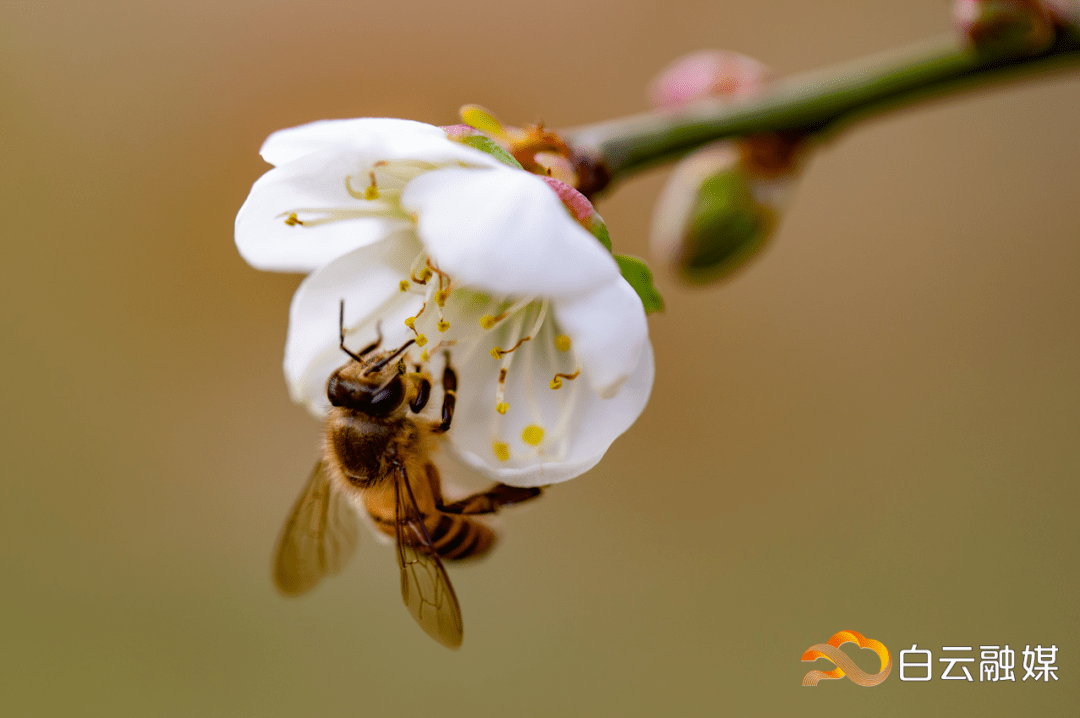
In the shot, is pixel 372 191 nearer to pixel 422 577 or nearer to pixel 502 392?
pixel 502 392

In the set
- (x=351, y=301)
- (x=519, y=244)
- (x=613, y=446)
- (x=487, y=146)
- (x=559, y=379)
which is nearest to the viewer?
(x=519, y=244)

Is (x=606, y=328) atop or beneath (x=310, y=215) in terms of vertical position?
beneath

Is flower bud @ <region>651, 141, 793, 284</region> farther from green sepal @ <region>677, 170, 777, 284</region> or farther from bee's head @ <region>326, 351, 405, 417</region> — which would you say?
bee's head @ <region>326, 351, 405, 417</region>

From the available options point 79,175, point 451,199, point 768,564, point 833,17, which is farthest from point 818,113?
point 79,175

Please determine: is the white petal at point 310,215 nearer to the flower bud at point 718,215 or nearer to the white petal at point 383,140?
the white petal at point 383,140

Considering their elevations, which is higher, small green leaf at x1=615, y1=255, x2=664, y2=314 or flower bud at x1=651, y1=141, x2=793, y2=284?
flower bud at x1=651, y1=141, x2=793, y2=284

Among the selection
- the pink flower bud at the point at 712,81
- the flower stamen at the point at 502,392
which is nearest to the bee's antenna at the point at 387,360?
the flower stamen at the point at 502,392

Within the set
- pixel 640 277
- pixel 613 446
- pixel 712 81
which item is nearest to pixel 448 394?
pixel 640 277

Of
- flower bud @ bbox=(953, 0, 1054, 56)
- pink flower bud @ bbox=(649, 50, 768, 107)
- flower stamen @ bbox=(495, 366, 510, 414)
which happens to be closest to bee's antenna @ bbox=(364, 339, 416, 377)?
flower stamen @ bbox=(495, 366, 510, 414)
